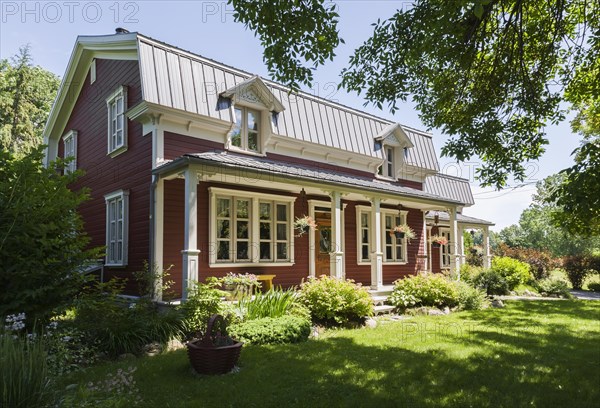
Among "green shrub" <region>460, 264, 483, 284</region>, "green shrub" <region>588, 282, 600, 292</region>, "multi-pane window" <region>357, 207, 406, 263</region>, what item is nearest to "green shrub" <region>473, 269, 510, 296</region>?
"green shrub" <region>460, 264, 483, 284</region>

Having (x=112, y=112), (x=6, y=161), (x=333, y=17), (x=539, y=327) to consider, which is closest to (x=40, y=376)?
(x=6, y=161)

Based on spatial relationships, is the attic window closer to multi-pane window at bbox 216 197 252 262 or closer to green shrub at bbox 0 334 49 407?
multi-pane window at bbox 216 197 252 262

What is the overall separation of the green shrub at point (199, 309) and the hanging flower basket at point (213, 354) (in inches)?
79.7

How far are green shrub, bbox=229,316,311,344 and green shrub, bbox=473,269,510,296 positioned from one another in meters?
10.5

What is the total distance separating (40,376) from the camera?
348 cm

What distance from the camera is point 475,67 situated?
8109 mm

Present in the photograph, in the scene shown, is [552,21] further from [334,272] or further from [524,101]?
[334,272]

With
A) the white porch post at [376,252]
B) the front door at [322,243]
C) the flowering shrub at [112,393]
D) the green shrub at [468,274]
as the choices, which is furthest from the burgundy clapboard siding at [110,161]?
the green shrub at [468,274]

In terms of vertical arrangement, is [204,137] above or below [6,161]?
above

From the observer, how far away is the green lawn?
15.4 feet

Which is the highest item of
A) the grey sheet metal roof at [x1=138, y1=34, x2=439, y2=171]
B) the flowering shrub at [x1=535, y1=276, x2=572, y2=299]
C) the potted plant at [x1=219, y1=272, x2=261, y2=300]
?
the grey sheet metal roof at [x1=138, y1=34, x2=439, y2=171]

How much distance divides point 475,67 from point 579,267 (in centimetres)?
1863

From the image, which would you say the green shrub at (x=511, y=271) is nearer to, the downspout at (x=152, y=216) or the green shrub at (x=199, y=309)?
the green shrub at (x=199, y=309)

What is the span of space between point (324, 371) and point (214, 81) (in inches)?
337
